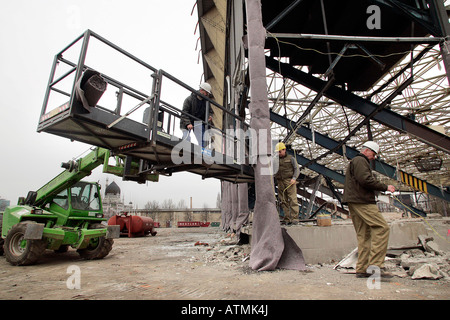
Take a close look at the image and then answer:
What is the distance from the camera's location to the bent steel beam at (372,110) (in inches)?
245

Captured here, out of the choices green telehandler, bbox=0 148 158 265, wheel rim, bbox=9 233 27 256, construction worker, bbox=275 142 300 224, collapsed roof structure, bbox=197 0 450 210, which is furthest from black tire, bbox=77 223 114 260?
collapsed roof structure, bbox=197 0 450 210

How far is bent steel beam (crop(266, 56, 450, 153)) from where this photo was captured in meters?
6.22

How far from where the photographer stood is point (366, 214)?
3912 mm

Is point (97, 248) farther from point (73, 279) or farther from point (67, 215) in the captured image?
point (73, 279)

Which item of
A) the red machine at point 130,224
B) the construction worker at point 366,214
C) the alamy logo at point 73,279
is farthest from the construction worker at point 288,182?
the red machine at point 130,224

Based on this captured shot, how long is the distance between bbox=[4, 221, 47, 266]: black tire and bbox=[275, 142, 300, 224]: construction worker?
651 centimetres

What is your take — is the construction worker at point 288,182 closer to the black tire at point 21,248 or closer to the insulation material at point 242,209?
the insulation material at point 242,209

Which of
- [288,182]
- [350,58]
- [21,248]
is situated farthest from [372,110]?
[21,248]

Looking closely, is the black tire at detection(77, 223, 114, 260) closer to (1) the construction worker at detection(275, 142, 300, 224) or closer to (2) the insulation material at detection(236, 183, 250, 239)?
(2) the insulation material at detection(236, 183, 250, 239)

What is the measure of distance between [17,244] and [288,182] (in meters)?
7.65
